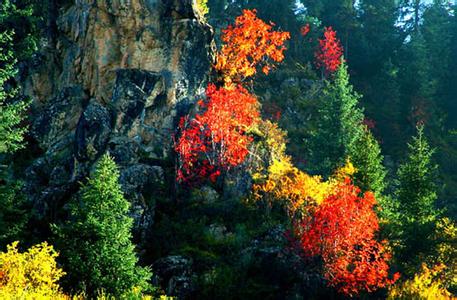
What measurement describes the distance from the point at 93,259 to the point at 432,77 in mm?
53642

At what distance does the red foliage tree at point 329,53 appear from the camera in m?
57.7

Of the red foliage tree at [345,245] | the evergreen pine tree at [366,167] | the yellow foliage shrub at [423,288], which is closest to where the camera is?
the yellow foliage shrub at [423,288]

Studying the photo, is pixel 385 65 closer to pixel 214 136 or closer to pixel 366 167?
pixel 366 167

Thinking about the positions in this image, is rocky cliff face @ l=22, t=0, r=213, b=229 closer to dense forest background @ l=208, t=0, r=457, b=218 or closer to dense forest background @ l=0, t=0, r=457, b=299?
dense forest background @ l=0, t=0, r=457, b=299

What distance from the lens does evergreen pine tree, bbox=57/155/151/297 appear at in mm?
18453

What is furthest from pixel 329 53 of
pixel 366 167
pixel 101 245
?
pixel 101 245

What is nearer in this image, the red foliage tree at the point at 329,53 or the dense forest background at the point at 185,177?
the dense forest background at the point at 185,177

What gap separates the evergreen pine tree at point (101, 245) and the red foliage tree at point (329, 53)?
43.8m

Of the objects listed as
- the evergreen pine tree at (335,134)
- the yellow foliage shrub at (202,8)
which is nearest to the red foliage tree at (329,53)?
the evergreen pine tree at (335,134)

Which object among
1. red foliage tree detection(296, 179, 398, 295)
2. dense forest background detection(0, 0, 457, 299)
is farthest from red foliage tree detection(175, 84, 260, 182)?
red foliage tree detection(296, 179, 398, 295)

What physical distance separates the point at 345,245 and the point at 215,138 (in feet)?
44.5

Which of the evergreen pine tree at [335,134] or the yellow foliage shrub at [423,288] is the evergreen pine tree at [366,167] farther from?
the yellow foliage shrub at [423,288]

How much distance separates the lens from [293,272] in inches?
968

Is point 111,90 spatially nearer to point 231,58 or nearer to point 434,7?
point 231,58
